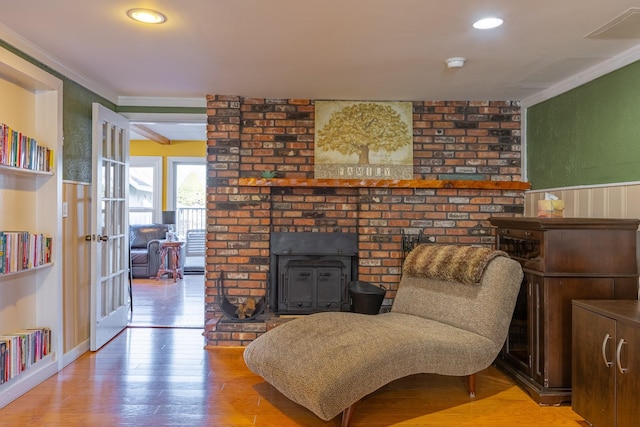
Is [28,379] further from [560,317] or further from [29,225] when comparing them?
[560,317]

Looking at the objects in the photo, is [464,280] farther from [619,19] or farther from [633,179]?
[619,19]

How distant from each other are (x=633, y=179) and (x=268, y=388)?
Result: 261cm

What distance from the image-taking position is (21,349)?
104 inches

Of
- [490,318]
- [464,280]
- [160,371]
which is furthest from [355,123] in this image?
[160,371]

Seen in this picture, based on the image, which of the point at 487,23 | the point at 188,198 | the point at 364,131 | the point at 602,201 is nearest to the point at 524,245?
the point at 602,201

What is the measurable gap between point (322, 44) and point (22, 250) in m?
2.18

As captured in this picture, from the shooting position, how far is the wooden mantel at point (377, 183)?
3.79m

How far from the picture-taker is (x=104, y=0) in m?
2.08

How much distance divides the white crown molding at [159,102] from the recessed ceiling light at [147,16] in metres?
1.66

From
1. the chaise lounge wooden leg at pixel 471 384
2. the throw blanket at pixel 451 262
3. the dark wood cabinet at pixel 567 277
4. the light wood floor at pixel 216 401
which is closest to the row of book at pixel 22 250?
the light wood floor at pixel 216 401

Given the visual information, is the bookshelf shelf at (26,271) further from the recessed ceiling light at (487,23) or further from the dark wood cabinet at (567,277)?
the dark wood cabinet at (567,277)

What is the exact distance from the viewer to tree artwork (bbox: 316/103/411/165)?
156 inches

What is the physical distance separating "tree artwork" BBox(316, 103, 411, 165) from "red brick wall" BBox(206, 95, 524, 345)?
5.7 inches

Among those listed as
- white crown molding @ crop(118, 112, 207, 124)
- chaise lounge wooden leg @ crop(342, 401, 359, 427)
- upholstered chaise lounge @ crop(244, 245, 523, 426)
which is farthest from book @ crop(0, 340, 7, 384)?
white crown molding @ crop(118, 112, 207, 124)
